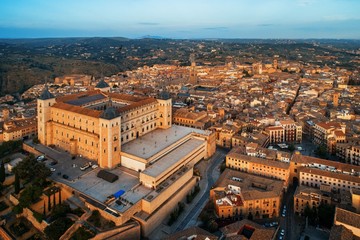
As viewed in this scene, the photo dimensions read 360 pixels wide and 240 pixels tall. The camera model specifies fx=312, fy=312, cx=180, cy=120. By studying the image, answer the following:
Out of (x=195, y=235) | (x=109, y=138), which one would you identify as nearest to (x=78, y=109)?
(x=109, y=138)

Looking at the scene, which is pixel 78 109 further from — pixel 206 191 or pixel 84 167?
pixel 206 191

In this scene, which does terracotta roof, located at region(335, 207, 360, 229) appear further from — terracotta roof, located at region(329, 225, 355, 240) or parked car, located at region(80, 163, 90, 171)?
parked car, located at region(80, 163, 90, 171)

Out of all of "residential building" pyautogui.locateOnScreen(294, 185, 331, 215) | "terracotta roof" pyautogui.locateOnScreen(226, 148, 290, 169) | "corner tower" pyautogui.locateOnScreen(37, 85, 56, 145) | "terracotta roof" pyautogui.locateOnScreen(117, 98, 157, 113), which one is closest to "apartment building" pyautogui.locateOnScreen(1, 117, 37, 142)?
"corner tower" pyautogui.locateOnScreen(37, 85, 56, 145)

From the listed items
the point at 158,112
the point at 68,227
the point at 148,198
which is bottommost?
the point at 68,227

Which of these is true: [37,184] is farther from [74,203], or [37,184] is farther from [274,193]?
[274,193]

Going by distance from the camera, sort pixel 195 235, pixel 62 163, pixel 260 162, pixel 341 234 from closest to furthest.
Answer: pixel 341 234, pixel 195 235, pixel 260 162, pixel 62 163

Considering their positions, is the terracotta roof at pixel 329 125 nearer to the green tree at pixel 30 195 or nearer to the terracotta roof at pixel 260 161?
the terracotta roof at pixel 260 161

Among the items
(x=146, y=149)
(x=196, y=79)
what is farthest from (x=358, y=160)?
(x=196, y=79)
